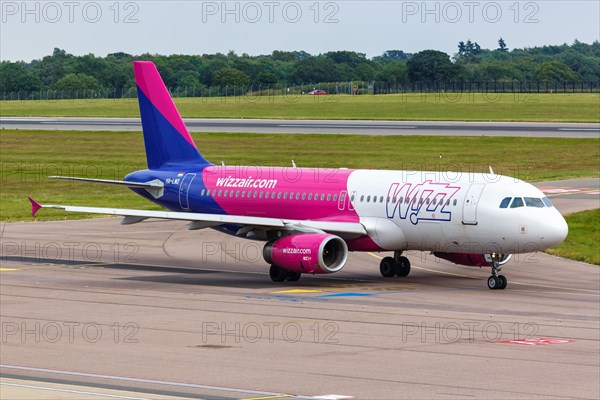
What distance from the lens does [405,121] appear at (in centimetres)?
12688

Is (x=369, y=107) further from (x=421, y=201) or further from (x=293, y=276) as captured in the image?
(x=421, y=201)

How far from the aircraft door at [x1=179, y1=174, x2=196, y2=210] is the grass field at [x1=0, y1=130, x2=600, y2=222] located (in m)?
23.7

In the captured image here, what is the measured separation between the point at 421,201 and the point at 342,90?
484 ft

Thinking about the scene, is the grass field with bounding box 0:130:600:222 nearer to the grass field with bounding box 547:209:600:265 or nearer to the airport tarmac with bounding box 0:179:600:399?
the grass field with bounding box 547:209:600:265

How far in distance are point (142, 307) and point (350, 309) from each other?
6139 mm

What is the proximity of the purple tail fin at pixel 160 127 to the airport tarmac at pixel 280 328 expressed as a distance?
4.07 metres

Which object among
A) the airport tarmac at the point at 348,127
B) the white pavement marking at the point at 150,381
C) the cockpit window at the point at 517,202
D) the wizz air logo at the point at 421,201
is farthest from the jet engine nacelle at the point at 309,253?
the airport tarmac at the point at 348,127

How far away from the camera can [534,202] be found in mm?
40312

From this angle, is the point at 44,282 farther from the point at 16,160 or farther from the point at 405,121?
the point at 405,121

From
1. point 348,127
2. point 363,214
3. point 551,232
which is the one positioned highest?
point 348,127

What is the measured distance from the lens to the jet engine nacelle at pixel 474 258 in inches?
1634

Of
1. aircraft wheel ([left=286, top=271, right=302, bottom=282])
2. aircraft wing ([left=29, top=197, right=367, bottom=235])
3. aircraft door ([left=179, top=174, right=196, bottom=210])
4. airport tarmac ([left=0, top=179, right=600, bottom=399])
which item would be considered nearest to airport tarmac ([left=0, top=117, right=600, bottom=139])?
airport tarmac ([left=0, top=179, right=600, bottom=399])

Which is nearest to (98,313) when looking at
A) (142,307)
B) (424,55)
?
(142,307)

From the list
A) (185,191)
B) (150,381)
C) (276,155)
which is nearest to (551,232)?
(185,191)
